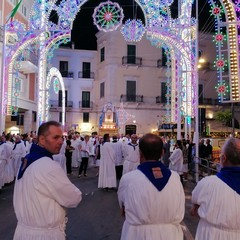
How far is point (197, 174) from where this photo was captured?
Answer: 13758 millimetres

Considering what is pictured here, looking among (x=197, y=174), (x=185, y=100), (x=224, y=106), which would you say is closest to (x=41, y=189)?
(x=197, y=174)

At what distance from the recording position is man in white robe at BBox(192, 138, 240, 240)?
3.57 meters

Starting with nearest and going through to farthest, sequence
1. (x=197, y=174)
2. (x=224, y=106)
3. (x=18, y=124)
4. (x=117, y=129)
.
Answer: (x=197, y=174), (x=18, y=124), (x=117, y=129), (x=224, y=106)

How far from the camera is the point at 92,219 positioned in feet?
27.3

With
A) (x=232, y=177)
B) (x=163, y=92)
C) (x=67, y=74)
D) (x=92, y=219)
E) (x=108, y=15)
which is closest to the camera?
(x=232, y=177)

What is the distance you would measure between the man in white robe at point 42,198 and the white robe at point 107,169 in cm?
926

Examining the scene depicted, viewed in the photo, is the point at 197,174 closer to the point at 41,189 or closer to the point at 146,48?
the point at 41,189

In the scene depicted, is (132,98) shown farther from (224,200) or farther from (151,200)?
(151,200)

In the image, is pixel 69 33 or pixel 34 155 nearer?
pixel 34 155

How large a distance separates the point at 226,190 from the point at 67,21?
53.8 feet

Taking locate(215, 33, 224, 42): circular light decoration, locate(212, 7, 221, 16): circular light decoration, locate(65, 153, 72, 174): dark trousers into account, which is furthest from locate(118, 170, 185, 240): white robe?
locate(65, 153, 72, 174): dark trousers

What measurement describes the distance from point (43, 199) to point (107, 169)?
31.7ft

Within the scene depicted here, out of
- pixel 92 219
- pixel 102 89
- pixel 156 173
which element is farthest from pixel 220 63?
pixel 102 89

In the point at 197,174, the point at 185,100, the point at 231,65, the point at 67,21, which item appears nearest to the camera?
the point at 231,65
